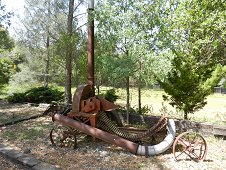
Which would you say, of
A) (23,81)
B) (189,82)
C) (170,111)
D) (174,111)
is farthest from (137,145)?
(23,81)

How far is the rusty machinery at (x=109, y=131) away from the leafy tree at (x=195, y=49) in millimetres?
2476

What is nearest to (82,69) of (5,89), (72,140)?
(72,140)

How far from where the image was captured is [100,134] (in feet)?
16.8

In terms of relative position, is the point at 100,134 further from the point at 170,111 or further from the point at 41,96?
the point at 41,96

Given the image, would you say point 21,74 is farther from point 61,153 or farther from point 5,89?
point 61,153

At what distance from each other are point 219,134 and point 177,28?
298cm

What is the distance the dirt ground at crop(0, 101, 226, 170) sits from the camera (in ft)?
15.0

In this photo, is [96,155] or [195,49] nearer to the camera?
[96,155]

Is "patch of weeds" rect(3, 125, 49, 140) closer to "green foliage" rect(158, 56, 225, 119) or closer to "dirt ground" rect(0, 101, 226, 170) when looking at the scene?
"dirt ground" rect(0, 101, 226, 170)

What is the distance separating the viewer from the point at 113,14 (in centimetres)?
680

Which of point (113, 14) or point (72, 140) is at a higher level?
point (113, 14)

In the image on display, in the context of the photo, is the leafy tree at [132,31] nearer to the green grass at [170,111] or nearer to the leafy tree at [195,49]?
the leafy tree at [195,49]

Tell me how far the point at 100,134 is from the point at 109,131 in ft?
→ 1.23

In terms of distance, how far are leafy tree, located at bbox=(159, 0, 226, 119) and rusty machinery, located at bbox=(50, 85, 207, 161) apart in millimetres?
2476
